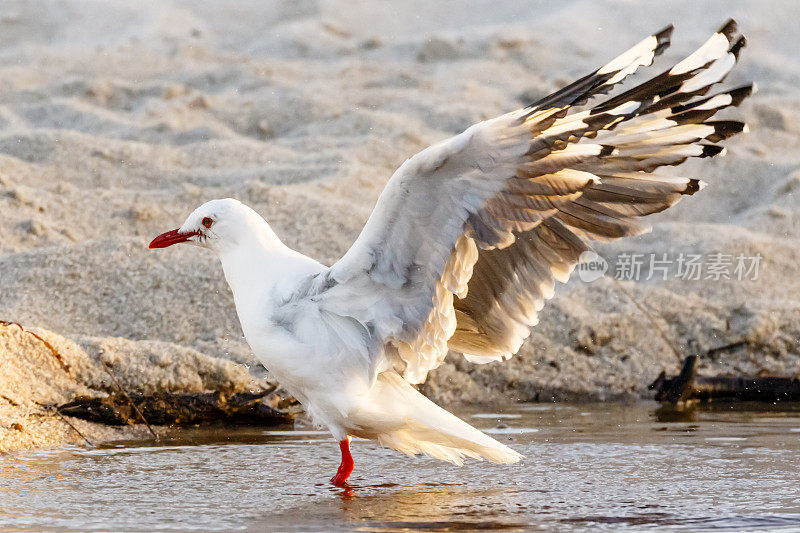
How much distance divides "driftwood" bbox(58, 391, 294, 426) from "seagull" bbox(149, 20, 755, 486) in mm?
951

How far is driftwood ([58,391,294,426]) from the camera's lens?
5488mm

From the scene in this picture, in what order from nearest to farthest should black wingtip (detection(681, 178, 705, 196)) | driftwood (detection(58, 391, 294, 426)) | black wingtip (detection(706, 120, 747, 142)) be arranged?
black wingtip (detection(706, 120, 747, 142)) → black wingtip (detection(681, 178, 705, 196)) → driftwood (detection(58, 391, 294, 426))

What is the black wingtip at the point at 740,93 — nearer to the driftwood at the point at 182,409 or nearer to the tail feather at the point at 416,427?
the tail feather at the point at 416,427

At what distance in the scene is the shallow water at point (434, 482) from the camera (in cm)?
393

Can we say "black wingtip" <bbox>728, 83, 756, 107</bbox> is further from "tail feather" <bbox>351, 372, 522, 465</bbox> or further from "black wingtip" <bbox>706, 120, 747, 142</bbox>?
"tail feather" <bbox>351, 372, 522, 465</bbox>

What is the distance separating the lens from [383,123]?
10.7m

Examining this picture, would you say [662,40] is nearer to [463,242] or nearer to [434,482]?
[463,242]

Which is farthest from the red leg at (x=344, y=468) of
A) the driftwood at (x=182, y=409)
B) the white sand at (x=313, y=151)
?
the white sand at (x=313, y=151)

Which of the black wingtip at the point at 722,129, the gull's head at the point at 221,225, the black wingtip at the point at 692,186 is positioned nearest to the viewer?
the black wingtip at the point at 722,129

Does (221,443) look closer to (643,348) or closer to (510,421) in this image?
(510,421)

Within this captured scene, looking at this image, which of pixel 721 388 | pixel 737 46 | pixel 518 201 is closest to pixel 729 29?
pixel 737 46

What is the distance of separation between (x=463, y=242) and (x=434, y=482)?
Answer: 104 cm

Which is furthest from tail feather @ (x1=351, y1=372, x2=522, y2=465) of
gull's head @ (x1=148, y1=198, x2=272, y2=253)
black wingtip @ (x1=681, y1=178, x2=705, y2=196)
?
black wingtip @ (x1=681, y1=178, x2=705, y2=196)

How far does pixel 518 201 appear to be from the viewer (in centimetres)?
412
